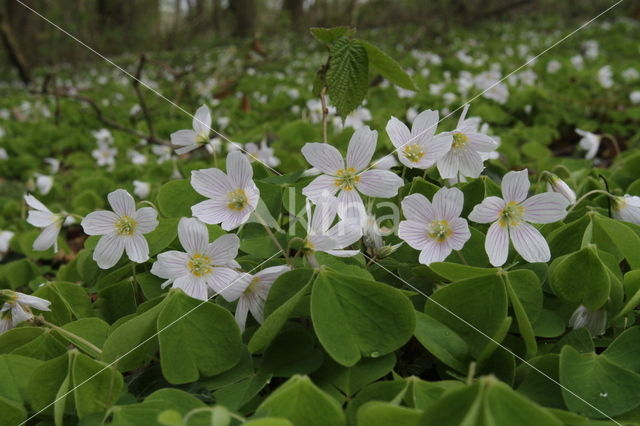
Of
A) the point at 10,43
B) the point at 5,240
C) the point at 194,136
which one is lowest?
the point at 10,43

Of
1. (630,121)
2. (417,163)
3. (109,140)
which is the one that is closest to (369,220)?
(417,163)

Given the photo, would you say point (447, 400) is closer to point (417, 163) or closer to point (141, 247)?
point (417, 163)

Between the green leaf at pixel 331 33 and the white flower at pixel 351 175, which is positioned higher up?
the green leaf at pixel 331 33

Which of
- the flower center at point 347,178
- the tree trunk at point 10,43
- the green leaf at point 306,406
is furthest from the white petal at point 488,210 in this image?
the tree trunk at point 10,43

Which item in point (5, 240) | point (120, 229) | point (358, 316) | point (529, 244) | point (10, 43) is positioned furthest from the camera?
point (10, 43)

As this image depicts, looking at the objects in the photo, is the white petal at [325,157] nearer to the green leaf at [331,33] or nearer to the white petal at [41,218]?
the green leaf at [331,33]

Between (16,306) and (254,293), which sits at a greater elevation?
(254,293)

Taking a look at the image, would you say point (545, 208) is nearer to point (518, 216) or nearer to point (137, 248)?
point (518, 216)

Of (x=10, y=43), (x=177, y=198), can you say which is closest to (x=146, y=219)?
(x=177, y=198)
